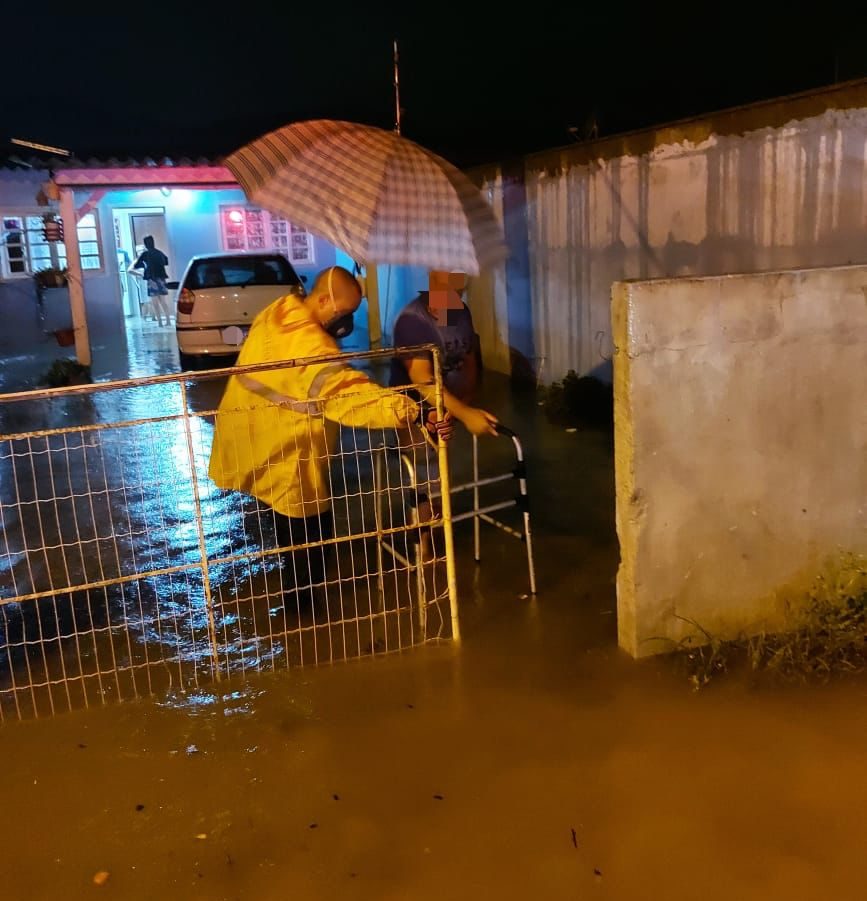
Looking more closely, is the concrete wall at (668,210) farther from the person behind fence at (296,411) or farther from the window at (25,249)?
the window at (25,249)

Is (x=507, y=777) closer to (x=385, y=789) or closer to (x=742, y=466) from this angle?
(x=385, y=789)

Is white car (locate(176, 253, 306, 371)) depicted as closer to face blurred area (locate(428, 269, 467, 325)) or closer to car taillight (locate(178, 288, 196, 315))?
car taillight (locate(178, 288, 196, 315))

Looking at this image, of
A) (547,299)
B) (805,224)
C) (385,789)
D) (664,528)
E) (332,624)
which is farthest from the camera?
(547,299)

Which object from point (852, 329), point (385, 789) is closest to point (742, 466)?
point (852, 329)

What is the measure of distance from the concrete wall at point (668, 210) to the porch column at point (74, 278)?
19.6 feet

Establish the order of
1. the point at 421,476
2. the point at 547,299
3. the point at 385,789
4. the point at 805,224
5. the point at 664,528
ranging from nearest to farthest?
1. the point at 385,789
2. the point at 664,528
3. the point at 421,476
4. the point at 805,224
5. the point at 547,299

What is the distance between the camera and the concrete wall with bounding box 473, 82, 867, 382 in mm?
5832

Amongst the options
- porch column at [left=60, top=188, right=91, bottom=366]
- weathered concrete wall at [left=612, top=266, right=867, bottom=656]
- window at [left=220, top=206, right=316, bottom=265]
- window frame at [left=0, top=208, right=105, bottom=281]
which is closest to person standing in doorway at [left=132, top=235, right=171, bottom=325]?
window frame at [left=0, top=208, right=105, bottom=281]

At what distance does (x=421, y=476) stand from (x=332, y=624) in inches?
62.6

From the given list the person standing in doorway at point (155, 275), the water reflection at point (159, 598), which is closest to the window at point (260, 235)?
the person standing in doorway at point (155, 275)

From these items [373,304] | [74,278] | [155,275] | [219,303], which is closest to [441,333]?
[219,303]

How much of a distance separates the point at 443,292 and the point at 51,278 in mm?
12105

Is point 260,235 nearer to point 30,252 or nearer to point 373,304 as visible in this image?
point 30,252

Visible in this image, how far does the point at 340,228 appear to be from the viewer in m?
3.98
